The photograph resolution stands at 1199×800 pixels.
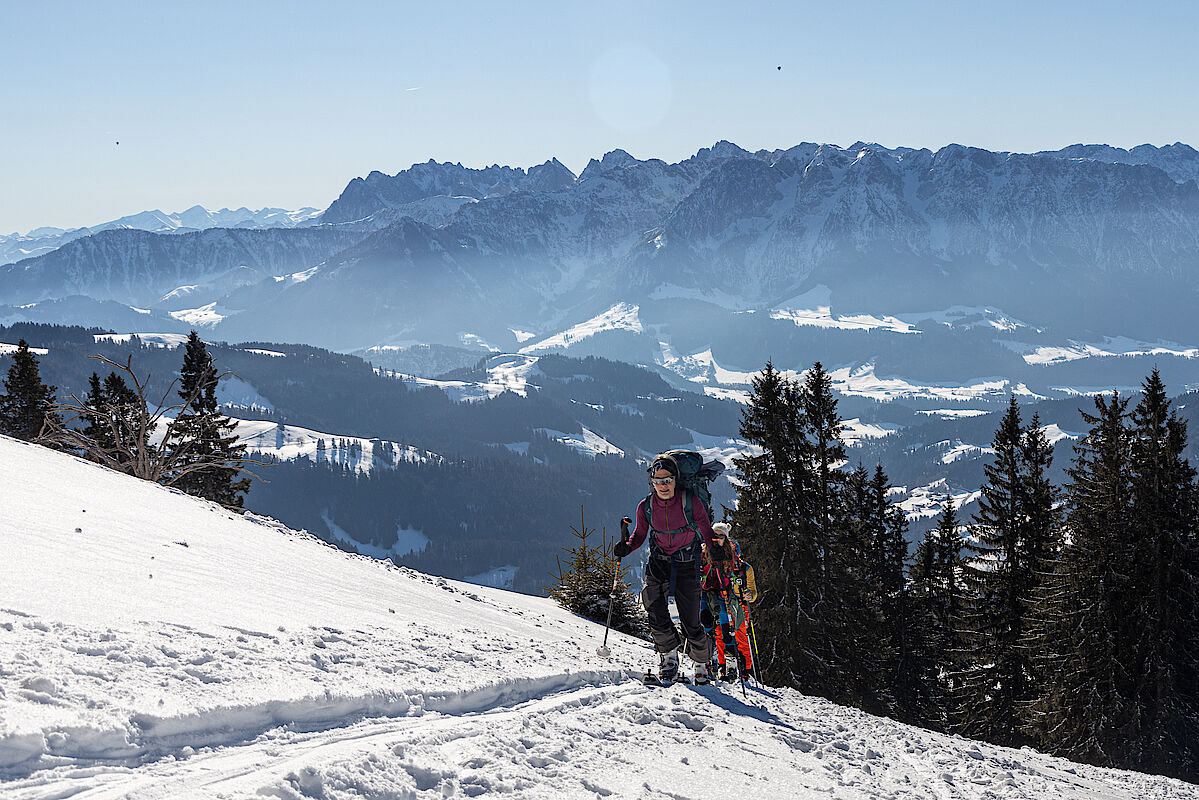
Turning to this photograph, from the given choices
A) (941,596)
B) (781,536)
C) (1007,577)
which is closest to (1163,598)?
(1007,577)

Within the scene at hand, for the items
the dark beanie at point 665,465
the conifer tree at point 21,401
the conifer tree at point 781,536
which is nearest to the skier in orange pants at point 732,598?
the dark beanie at point 665,465

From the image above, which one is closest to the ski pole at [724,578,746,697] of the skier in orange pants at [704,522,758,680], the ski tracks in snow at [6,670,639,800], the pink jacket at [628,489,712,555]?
the skier in orange pants at [704,522,758,680]

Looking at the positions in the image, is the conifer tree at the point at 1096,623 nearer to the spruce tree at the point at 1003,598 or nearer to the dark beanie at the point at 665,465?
the spruce tree at the point at 1003,598

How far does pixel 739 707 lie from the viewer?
28.2 ft

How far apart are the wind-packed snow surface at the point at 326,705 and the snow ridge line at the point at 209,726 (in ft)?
0.04

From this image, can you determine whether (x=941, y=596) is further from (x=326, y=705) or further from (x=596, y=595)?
(x=326, y=705)

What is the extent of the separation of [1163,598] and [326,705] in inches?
852

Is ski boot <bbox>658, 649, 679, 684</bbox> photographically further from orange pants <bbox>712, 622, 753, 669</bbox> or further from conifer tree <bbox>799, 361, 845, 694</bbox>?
conifer tree <bbox>799, 361, 845, 694</bbox>

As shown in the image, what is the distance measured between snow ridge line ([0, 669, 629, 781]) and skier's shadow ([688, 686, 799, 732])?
2.70 meters

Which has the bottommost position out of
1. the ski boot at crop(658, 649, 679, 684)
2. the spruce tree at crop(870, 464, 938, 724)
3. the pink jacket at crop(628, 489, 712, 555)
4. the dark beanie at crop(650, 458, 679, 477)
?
the spruce tree at crop(870, 464, 938, 724)

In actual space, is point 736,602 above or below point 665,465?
below

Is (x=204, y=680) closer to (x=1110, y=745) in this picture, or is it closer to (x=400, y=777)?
(x=400, y=777)

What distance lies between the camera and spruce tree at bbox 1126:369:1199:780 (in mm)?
18281

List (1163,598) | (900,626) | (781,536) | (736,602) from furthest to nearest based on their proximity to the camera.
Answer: (900,626), (781,536), (1163,598), (736,602)
